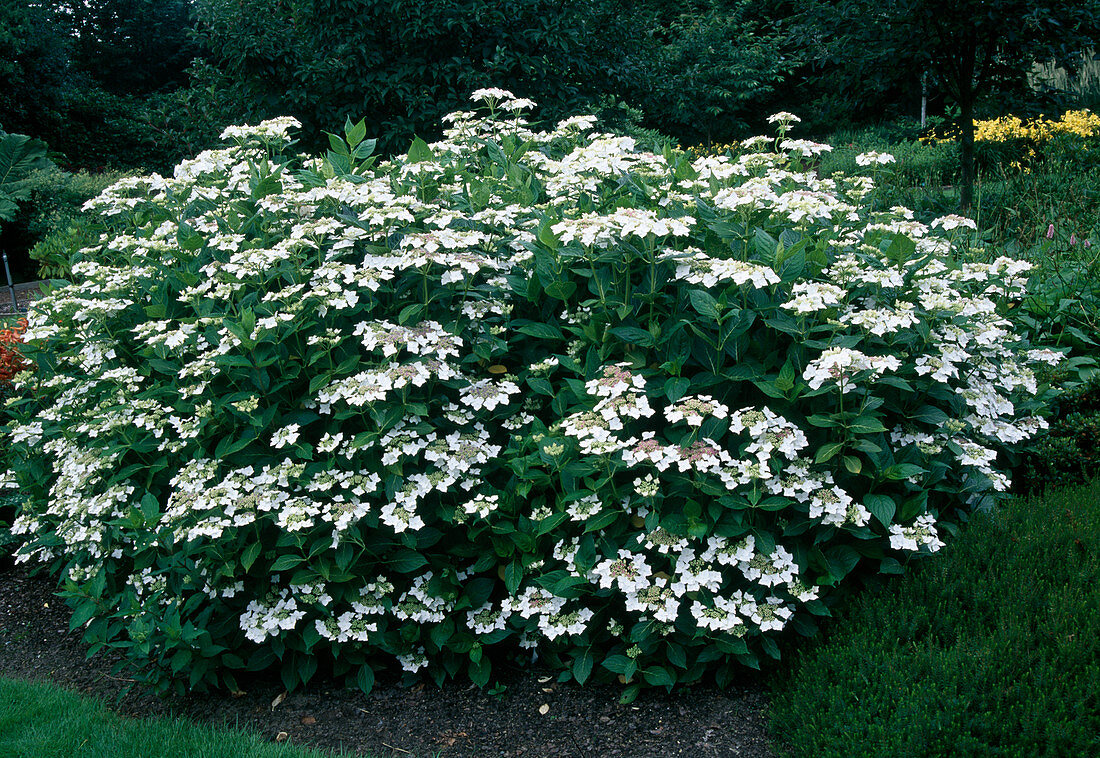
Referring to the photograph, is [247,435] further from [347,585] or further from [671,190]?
[671,190]

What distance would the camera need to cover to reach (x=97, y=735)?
9.18ft

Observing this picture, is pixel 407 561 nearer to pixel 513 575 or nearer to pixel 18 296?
pixel 513 575

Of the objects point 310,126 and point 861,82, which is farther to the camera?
point 861,82

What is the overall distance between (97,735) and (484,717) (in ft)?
4.47

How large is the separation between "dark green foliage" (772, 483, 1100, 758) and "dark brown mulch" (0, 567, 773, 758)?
10.0 inches

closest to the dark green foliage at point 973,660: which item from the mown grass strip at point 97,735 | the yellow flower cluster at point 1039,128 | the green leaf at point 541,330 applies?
the green leaf at point 541,330

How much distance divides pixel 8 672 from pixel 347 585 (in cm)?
172

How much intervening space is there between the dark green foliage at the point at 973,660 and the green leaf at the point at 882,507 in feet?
0.85

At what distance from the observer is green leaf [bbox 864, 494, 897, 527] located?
2715mm

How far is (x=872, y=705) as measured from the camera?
2348mm

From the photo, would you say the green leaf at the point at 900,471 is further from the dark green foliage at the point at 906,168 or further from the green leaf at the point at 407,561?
the dark green foliage at the point at 906,168

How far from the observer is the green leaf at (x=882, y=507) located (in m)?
2.71

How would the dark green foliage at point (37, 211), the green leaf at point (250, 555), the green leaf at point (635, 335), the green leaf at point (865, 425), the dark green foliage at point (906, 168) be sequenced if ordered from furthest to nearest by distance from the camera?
the dark green foliage at point (37, 211) → the dark green foliage at point (906, 168) → the green leaf at point (635, 335) → the green leaf at point (250, 555) → the green leaf at point (865, 425)

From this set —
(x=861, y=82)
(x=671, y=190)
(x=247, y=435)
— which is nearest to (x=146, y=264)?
(x=247, y=435)
